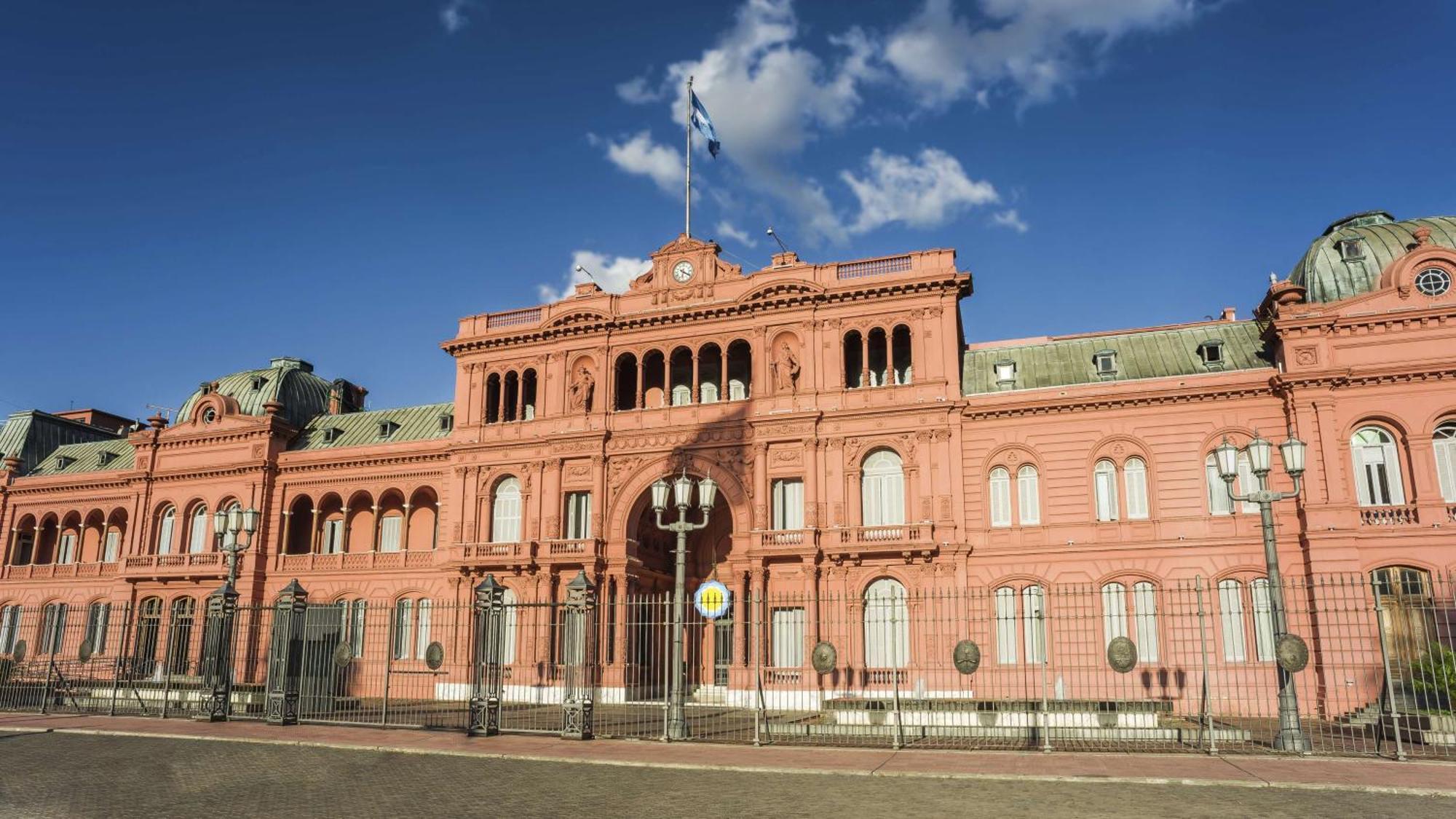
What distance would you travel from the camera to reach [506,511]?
41531 mm

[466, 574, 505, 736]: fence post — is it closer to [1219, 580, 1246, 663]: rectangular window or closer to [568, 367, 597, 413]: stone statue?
[568, 367, 597, 413]: stone statue

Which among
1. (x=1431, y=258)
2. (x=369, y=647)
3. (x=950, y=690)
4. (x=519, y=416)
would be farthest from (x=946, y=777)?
(x=369, y=647)

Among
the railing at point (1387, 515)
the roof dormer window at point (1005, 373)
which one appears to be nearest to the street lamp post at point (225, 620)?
the roof dormer window at point (1005, 373)

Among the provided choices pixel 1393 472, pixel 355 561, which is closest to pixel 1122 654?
Answer: pixel 1393 472

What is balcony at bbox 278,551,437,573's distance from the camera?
43.2 metres

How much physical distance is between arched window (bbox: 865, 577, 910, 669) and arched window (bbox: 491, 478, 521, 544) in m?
15.2

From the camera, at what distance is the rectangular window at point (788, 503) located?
122 ft

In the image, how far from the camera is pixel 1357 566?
30094mm

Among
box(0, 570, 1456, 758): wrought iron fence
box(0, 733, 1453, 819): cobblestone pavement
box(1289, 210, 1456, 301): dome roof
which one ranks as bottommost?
box(0, 733, 1453, 819): cobblestone pavement

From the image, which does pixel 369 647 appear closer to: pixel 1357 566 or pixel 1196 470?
pixel 1196 470

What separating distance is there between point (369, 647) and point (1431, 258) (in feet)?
137

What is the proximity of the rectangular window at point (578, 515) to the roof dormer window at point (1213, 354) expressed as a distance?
23.9 meters

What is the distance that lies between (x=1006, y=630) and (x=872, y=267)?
14491 mm

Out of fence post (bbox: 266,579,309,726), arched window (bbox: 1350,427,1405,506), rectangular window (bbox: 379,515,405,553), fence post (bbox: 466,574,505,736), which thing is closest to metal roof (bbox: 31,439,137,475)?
rectangular window (bbox: 379,515,405,553)
